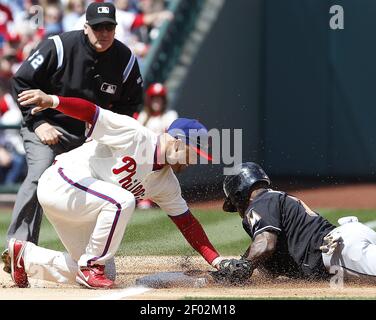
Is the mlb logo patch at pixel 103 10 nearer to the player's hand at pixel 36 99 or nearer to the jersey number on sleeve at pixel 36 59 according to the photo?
the jersey number on sleeve at pixel 36 59

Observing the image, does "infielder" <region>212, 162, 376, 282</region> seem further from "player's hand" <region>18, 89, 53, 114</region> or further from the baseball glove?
"player's hand" <region>18, 89, 53, 114</region>

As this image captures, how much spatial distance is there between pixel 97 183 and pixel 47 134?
0.74 metres

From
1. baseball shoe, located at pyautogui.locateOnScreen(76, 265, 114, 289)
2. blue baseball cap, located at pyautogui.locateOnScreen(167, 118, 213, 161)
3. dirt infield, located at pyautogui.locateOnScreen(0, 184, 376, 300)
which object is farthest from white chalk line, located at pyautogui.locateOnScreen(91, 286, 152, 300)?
blue baseball cap, located at pyautogui.locateOnScreen(167, 118, 213, 161)

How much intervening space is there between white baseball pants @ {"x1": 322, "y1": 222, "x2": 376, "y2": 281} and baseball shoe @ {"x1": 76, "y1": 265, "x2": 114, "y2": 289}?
1.40 m

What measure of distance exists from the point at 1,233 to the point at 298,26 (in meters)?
7.94

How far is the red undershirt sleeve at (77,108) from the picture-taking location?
5.88 meters

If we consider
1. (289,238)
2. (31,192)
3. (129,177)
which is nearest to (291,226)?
(289,238)

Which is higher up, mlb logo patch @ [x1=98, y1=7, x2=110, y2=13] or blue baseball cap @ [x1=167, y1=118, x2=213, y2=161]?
mlb logo patch @ [x1=98, y1=7, x2=110, y2=13]

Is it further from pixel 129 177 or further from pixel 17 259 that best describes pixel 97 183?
pixel 17 259

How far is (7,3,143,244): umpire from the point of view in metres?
6.86

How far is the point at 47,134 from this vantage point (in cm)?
662

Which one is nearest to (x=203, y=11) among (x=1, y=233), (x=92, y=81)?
(x=1, y=233)

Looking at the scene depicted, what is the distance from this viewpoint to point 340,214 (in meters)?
10.9

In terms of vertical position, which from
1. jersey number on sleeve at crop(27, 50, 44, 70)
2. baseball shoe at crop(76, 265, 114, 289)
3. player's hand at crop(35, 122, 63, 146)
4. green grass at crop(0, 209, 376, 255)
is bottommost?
green grass at crop(0, 209, 376, 255)
